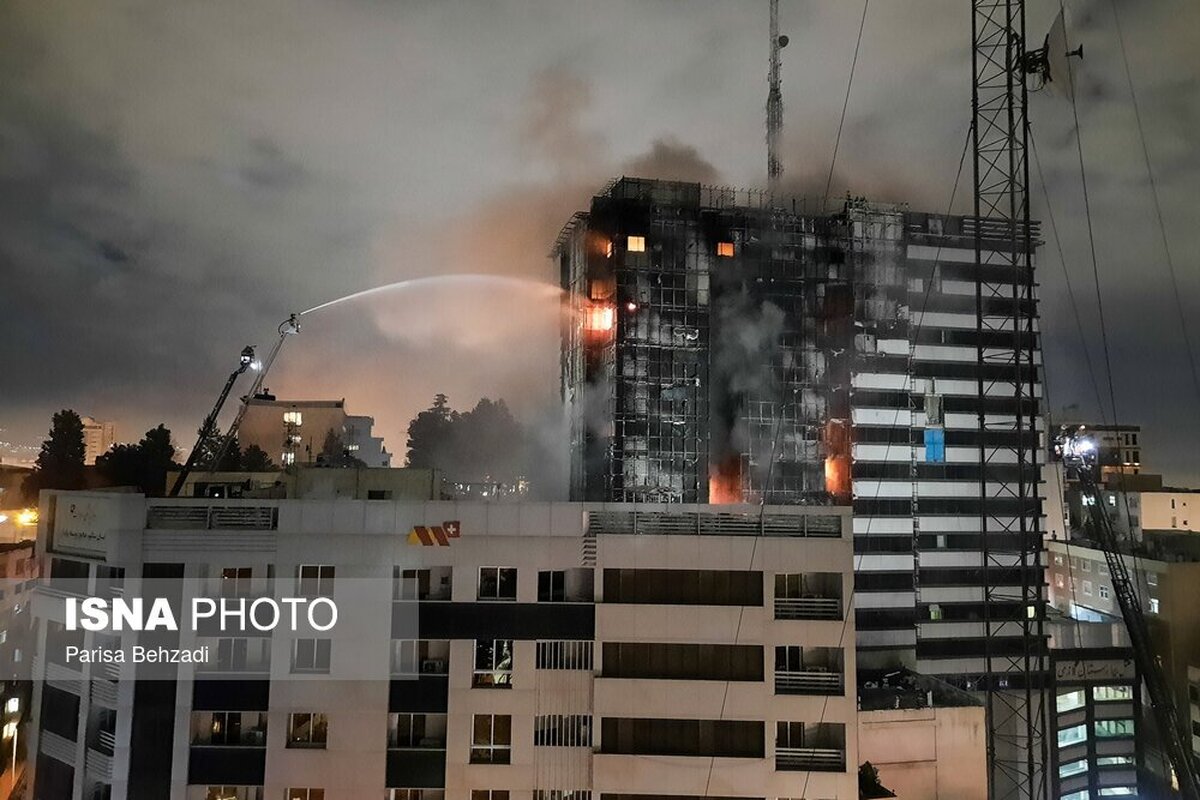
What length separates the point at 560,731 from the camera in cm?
1739

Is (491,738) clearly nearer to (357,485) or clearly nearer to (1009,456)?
(357,485)

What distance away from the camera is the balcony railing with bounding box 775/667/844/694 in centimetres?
1748

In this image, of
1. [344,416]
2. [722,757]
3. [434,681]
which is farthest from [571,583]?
[344,416]

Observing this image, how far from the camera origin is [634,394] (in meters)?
41.6

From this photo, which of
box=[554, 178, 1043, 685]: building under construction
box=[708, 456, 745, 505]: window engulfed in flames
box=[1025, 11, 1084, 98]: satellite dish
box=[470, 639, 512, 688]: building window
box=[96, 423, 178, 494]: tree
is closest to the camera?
box=[470, 639, 512, 688]: building window

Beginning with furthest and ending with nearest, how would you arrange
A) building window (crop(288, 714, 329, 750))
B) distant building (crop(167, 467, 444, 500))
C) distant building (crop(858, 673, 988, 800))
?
distant building (crop(858, 673, 988, 800)), distant building (crop(167, 467, 444, 500)), building window (crop(288, 714, 329, 750))

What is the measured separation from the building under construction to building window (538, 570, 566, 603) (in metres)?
22.6

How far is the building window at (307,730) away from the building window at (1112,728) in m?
42.5

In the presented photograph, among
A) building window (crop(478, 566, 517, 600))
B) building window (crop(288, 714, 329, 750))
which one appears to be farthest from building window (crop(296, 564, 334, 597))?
building window (crop(478, 566, 517, 600))

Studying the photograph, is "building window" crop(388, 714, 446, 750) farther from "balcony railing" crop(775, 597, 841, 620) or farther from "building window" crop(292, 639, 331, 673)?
"balcony railing" crop(775, 597, 841, 620)

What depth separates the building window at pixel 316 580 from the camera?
17.4m

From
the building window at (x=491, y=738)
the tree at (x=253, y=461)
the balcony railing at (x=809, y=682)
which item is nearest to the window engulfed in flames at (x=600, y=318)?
the balcony railing at (x=809, y=682)

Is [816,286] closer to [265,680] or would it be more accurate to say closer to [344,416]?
[265,680]

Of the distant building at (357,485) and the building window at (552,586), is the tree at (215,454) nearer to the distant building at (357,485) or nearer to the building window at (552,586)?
A: the distant building at (357,485)
